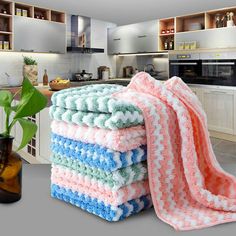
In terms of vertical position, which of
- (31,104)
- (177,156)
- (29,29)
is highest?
(29,29)

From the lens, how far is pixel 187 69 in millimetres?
5969

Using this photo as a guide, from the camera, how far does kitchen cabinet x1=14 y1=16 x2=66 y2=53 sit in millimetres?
5594

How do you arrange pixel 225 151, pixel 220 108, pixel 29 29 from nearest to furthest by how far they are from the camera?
pixel 225 151 → pixel 220 108 → pixel 29 29

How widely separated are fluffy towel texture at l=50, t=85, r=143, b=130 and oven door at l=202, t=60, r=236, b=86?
495 centimetres

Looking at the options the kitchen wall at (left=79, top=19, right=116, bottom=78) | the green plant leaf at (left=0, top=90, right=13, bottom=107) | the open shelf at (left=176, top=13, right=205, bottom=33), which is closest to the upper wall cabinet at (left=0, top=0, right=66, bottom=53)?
the kitchen wall at (left=79, top=19, right=116, bottom=78)

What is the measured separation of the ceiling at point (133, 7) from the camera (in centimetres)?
535

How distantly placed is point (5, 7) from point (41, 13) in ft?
2.46

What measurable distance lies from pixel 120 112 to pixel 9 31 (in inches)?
219

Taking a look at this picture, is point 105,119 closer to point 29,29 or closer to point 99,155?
point 99,155

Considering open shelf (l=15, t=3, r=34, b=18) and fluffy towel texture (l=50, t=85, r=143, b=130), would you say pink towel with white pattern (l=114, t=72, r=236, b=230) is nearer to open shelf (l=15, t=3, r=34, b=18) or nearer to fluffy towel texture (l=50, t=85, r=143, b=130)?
fluffy towel texture (l=50, t=85, r=143, b=130)

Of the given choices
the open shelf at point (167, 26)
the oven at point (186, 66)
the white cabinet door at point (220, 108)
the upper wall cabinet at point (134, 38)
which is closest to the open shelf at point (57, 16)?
the upper wall cabinet at point (134, 38)

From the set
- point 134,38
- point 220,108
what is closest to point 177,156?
point 220,108

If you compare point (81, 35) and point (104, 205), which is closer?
point (104, 205)

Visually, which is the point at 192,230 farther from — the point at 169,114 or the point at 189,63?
the point at 189,63
